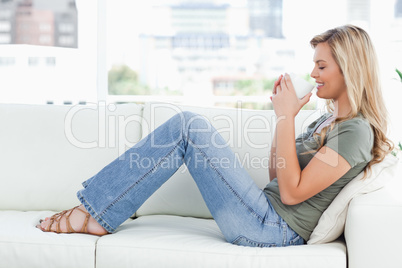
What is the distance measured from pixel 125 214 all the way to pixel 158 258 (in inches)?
8.4

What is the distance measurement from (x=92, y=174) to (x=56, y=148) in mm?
199

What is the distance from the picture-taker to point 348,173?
5.25 ft

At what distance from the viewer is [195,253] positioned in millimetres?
1550

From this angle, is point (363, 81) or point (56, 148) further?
point (56, 148)

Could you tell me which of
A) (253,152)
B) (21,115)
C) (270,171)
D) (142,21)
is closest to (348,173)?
(270,171)

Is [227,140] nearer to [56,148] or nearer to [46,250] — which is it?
[56,148]

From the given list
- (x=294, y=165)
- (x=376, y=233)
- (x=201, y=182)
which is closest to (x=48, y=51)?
(x=201, y=182)

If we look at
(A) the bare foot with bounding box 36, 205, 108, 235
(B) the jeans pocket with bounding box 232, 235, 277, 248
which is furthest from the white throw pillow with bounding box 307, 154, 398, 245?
(A) the bare foot with bounding box 36, 205, 108, 235

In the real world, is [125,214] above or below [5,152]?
below

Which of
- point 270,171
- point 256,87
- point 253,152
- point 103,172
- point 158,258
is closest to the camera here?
point 158,258

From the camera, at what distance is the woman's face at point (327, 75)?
1653mm

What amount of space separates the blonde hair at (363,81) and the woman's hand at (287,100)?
124 mm

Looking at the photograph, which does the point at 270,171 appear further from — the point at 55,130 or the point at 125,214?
the point at 55,130

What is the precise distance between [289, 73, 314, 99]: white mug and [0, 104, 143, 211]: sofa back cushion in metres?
0.80
